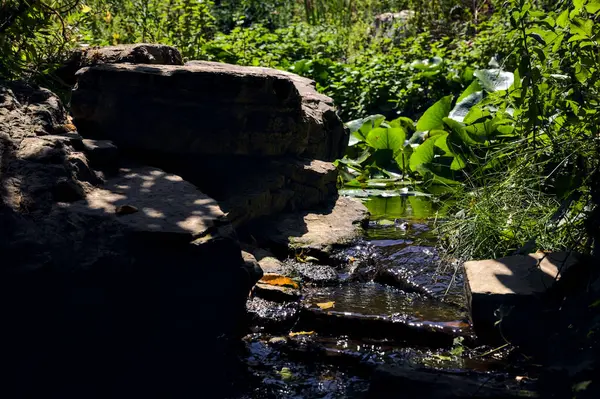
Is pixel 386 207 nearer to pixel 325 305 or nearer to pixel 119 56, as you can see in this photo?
pixel 119 56

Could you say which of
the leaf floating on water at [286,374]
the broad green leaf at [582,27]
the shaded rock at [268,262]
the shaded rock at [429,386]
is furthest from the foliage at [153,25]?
the shaded rock at [429,386]

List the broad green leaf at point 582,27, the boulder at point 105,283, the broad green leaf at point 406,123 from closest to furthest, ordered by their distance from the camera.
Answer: the boulder at point 105,283 → the broad green leaf at point 582,27 → the broad green leaf at point 406,123

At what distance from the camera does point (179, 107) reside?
15.9ft

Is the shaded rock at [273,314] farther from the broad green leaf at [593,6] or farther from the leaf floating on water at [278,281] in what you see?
the broad green leaf at [593,6]

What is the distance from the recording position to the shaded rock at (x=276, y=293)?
4.23m

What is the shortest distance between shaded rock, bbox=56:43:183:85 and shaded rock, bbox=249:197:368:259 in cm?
125

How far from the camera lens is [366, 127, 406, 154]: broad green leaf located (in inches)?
307

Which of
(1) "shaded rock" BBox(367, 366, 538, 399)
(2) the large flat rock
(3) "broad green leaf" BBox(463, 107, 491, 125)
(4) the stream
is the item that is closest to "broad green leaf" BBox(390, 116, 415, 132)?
(3) "broad green leaf" BBox(463, 107, 491, 125)

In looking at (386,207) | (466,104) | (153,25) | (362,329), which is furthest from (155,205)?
(153,25)

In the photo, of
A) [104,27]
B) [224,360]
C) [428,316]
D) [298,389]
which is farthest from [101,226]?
[104,27]

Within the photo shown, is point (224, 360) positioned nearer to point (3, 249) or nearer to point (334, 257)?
point (3, 249)

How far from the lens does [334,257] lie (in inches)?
198

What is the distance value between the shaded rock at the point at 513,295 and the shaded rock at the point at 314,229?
5.05 feet

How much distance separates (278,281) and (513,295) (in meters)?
1.40
